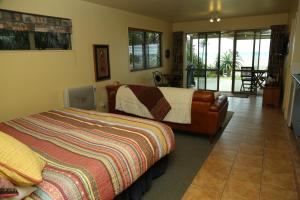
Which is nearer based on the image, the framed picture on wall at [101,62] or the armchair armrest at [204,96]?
the armchair armrest at [204,96]

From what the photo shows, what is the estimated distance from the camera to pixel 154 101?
11.8 ft

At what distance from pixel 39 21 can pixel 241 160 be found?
3.51 m

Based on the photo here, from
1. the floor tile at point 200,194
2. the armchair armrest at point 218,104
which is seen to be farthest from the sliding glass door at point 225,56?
the floor tile at point 200,194

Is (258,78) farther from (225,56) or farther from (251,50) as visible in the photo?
(225,56)

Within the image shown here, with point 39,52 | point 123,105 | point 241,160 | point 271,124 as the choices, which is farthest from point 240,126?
point 39,52

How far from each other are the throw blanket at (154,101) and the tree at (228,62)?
14.8 ft

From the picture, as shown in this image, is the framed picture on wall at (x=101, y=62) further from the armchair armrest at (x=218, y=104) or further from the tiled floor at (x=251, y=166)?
the tiled floor at (x=251, y=166)

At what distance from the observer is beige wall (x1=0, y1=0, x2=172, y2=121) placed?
2984 mm

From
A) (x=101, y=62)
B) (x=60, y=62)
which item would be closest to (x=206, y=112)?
(x=101, y=62)

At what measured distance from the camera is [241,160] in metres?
2.83

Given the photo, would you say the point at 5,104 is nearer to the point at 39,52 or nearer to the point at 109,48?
the point at 39,52

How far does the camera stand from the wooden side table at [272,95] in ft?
17.5

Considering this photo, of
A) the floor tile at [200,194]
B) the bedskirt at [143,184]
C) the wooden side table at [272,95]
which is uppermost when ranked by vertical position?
the wooden side table at [272,95]

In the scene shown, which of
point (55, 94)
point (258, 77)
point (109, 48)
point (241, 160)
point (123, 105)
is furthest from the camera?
point (258, 77)
